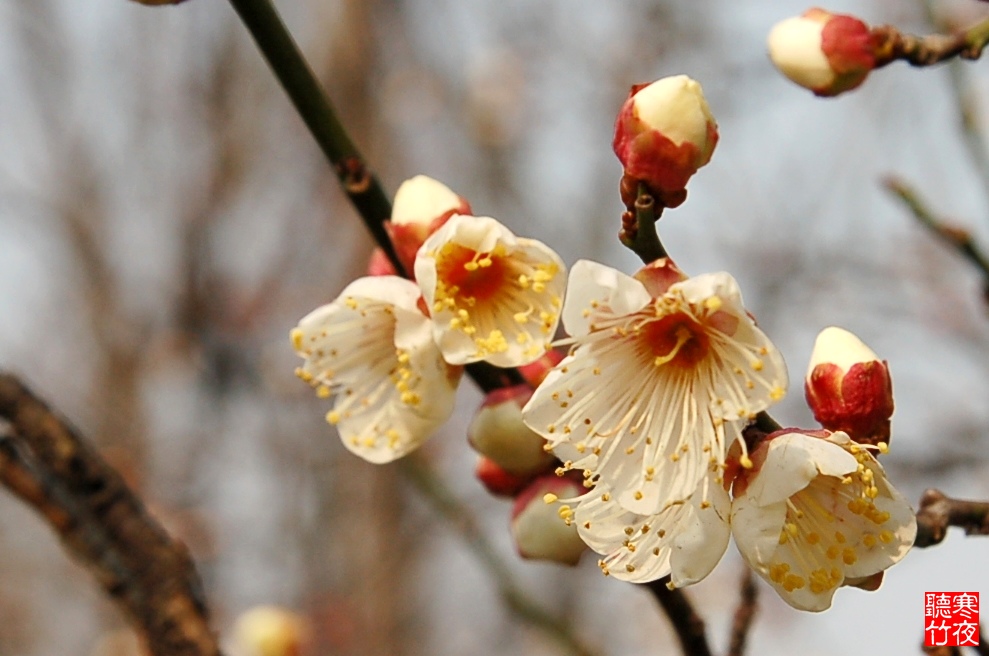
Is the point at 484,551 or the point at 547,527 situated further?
the point at 484,551

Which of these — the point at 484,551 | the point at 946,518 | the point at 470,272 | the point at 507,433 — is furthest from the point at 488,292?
the point at 484,551

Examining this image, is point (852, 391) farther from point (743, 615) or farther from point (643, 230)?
point (743, 615)

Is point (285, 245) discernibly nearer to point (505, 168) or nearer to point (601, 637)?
point (505, 168)

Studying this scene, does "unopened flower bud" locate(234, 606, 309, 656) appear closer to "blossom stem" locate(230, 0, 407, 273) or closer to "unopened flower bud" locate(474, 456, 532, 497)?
"unopened flower bud" locate(474, 456, 532, 497)

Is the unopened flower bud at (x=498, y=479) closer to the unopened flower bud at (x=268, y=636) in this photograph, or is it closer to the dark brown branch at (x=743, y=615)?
the dark brown branch at (x=743, y=615)

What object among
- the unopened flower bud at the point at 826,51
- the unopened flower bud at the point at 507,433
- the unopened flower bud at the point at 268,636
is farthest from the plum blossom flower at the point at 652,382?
the unopened flower bud at the point at 268,636

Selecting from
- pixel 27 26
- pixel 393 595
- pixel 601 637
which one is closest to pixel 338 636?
pixel 393 595
